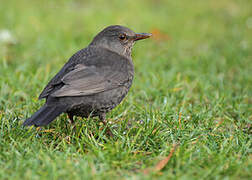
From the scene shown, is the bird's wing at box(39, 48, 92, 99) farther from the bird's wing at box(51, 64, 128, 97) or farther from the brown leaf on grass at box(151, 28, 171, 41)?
the brown leaf on grass at box(151, 28, 171, 41)

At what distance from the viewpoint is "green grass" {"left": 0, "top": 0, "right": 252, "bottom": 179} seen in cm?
288

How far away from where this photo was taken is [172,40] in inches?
287

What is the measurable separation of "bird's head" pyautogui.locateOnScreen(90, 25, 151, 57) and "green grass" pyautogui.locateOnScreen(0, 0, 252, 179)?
687 millimetres

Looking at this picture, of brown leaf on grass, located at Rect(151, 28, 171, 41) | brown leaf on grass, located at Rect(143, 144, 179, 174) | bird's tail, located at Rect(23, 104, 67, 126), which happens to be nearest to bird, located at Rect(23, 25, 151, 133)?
bird's tail, located at Rect(23, 104, 67, 126)

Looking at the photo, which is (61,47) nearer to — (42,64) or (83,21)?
(42,64)

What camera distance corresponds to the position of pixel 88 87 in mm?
3494

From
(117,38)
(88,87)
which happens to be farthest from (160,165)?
(117,38)

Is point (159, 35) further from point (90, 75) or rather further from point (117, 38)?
point (90, 75)

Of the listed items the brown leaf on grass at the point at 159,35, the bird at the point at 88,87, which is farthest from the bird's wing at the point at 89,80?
the brown leaf on grass at the point at 159,35

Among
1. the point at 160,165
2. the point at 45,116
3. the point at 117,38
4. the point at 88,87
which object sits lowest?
the point at 160,165

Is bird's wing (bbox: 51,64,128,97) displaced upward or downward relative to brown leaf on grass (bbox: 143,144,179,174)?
upward

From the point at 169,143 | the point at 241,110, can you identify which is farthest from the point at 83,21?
the point at 169,143

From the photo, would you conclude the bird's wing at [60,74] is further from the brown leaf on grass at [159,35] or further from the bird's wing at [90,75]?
the brown leaf on grass at [159,35]

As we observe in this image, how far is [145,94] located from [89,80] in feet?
4.21
